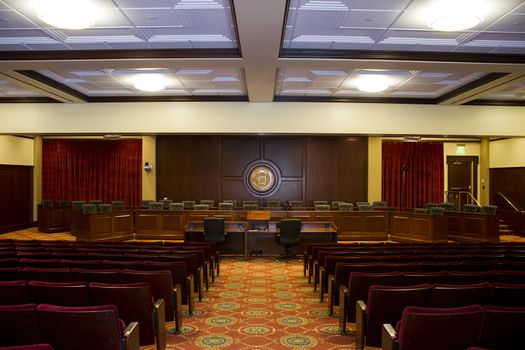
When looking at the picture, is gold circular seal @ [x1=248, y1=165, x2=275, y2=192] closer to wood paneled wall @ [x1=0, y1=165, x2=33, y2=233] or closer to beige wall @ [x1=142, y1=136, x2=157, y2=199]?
beige wall @ [x1=142, y1=136, x2=157, y2=199]

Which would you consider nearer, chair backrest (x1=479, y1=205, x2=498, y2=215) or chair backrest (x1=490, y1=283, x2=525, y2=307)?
chair backrest (x1=490, y1=283, x2=525, y2=307)

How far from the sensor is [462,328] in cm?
254

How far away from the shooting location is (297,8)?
18.3ft

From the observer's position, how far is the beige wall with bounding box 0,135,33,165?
1338 centimetres

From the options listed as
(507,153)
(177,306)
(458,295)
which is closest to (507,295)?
(458,295)

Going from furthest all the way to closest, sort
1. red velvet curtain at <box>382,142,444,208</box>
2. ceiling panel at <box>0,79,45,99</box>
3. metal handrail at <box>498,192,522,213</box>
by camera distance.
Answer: red velvet curtain at <box>382,142,444,208</box> < metal handrail at <box>498,192,522,213</box> < ceiling panel at <box>0,79,45,99</box>

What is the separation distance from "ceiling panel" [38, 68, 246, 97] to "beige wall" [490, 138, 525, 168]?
33.4 ft

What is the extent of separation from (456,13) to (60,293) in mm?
5632

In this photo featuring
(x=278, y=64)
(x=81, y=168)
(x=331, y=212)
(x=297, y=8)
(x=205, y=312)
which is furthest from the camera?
(x=81, y=168)

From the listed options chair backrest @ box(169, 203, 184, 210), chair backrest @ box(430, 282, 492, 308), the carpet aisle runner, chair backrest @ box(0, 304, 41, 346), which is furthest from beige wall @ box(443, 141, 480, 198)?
chair backrest @ box(0, 304, 41, 346)

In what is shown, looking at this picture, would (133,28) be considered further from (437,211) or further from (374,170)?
(374,170)

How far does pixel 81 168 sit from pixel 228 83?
9970 millimetres

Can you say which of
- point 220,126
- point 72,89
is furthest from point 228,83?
point 72,89

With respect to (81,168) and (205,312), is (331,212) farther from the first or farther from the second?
(81,168)
